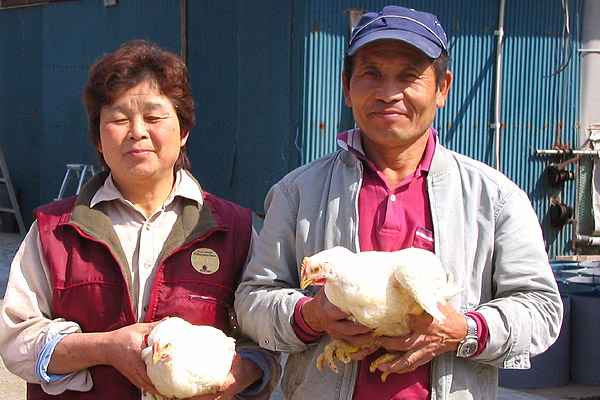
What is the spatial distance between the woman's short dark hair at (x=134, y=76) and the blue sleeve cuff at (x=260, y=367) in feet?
3.01

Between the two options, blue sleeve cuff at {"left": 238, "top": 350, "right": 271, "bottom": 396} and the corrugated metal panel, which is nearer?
blue sleeve cuff at {"left": 238, "top": 350, "right": 271, "bottom": 396}

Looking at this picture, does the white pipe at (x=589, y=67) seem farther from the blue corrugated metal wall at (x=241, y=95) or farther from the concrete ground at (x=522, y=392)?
the blue corrugated metal wall at (x=241, y=95)

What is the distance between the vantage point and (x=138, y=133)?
2623 millimetres

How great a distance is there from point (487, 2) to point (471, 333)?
5.57 meters

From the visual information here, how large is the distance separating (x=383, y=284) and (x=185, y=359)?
0.71 meters

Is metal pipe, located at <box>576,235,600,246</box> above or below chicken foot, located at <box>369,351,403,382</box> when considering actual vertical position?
below

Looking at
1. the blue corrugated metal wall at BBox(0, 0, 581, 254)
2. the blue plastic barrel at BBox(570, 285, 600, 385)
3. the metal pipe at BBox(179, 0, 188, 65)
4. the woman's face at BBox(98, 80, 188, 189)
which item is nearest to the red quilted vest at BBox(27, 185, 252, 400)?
the woman's face at BBox(98, 80, 188, 189)

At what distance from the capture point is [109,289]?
2625 mm

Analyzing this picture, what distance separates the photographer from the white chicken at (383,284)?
7.18 feet

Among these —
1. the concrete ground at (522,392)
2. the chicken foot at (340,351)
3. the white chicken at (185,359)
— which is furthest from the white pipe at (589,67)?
the white chicken at (185,359)

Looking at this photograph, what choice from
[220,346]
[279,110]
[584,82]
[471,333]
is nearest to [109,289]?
[220,346]

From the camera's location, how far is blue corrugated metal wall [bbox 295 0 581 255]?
6.98 metres

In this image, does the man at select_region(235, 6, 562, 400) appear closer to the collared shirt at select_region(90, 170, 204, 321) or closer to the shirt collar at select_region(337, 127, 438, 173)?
the shirt collar at select_region(337, 127, 438, 173)

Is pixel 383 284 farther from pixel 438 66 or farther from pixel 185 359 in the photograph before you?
pixel 438 66
